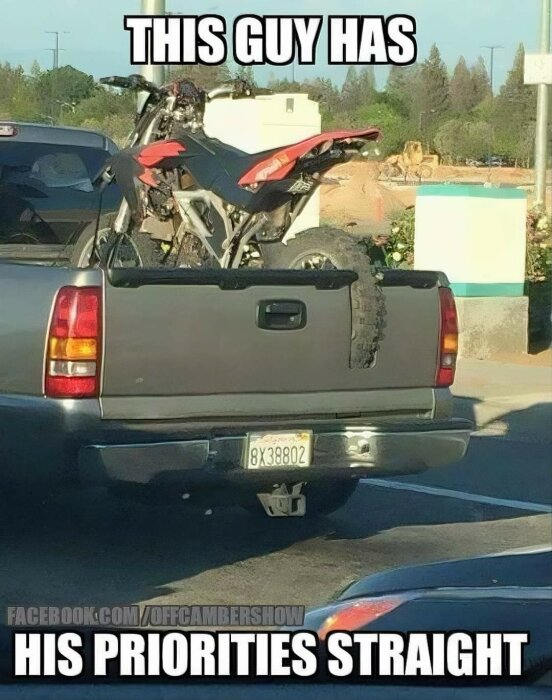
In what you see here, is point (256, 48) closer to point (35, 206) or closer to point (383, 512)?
point (35, 206)

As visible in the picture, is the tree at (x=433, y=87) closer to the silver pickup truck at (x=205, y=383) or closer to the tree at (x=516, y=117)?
the tree at (x=516, y=117)

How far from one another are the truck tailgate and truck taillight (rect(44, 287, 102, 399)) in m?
0.05

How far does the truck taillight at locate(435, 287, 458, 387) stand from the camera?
686 centimetres

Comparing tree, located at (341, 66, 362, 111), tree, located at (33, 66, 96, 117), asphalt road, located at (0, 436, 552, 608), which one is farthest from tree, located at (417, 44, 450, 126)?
asphalt road, located at (0, 436, 552, 608)

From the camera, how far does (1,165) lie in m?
8.52

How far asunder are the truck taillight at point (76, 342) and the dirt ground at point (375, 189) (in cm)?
3052

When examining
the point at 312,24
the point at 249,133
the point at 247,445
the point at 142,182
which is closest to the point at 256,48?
the point at 312,24

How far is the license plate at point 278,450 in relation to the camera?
633cm

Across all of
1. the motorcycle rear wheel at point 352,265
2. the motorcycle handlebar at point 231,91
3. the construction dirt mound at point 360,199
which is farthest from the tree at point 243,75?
the construction dirt mound at point 360,199

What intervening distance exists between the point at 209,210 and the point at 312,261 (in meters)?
0.72

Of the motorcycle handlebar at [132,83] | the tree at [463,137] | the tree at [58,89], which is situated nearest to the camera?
the motorcycle handlebar at [132,83]

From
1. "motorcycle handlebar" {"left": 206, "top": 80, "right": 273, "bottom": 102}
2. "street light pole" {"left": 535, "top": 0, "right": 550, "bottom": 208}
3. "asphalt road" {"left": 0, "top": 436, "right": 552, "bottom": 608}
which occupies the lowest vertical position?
"asphalt road" {"left": 0, "top": 436, "right": 552, "bottom": 608}

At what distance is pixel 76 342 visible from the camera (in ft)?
19.8

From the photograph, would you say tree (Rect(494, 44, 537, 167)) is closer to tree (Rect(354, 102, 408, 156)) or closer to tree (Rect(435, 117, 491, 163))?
tree (Rect(435, 117, 491, 163))
